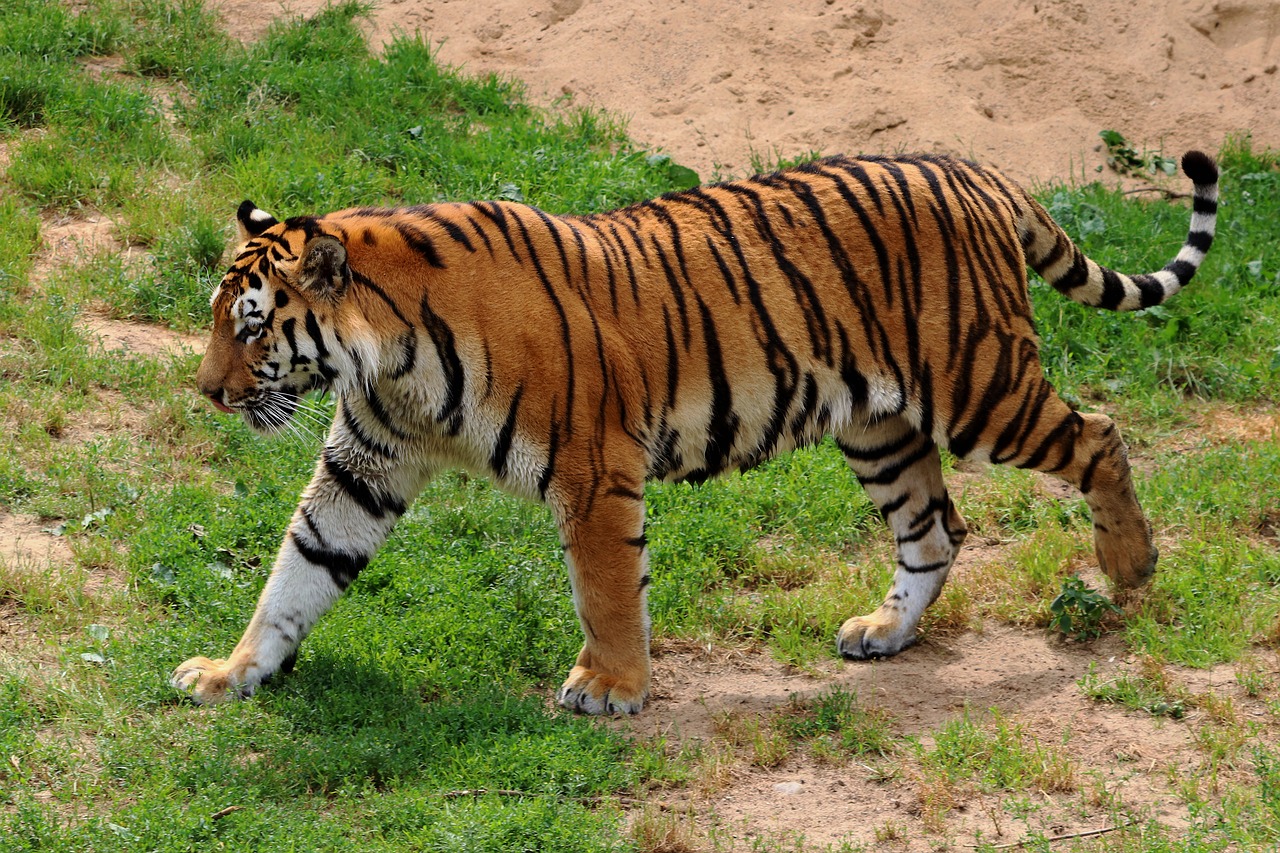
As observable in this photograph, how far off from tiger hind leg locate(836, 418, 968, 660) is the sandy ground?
11.2 ft

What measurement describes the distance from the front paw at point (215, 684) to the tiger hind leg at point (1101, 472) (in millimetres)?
2613

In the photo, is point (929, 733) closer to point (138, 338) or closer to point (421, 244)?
point (421, 244)

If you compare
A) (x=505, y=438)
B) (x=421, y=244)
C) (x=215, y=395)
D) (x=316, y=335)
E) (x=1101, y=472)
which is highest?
(x=421, y=244)

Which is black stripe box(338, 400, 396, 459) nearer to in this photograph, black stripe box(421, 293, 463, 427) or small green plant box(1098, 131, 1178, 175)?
black stripe box(421, 293, 463, 427)

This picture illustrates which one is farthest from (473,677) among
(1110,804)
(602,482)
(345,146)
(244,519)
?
(345,146)

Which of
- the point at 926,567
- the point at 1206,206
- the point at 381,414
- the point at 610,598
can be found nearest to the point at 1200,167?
the point at 1206,206

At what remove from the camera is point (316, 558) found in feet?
15.3

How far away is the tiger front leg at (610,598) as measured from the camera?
4504 mm

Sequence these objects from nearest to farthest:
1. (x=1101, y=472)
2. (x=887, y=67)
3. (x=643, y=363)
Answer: (x=643, y=363)
(x=1101, y=472)
(x=887, y=67)

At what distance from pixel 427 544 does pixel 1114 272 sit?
266 cm

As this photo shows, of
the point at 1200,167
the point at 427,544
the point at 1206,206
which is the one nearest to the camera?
the point at 1200,167

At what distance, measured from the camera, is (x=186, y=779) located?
4.02m

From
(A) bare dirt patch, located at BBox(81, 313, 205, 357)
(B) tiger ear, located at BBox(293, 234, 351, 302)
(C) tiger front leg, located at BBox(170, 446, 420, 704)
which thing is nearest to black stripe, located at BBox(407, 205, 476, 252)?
(B) tiger ear, located at BBox(293, 234, 351, 302)

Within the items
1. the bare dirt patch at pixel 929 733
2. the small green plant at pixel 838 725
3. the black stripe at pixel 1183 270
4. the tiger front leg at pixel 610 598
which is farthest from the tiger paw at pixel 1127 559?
the tiger front leg at pixel 610 598
